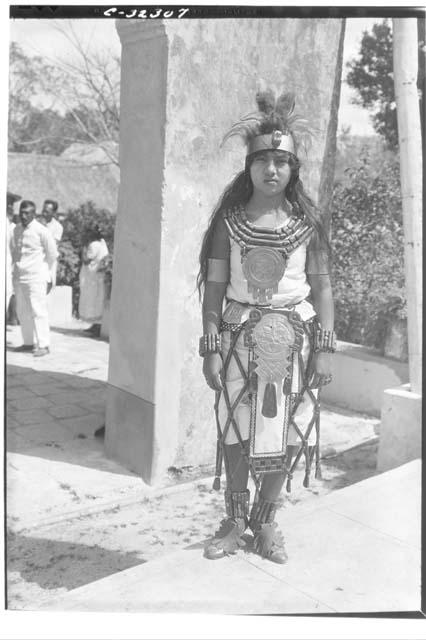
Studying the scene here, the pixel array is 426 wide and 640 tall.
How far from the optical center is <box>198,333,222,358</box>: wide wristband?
9.02 ft

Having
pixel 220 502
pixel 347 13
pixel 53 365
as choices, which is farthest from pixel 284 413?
pixel 53 365

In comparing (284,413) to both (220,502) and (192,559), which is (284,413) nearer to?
(192,559)

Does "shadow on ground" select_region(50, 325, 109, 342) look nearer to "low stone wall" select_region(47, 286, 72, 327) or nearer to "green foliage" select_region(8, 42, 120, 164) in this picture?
"low stone wall" select_region(47, 286, 72, 327)

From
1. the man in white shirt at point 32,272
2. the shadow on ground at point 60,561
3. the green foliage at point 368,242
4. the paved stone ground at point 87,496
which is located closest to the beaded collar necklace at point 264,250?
the paved stone ground at point 87,496

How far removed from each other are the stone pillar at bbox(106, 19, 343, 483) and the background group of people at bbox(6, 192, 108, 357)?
112 cm

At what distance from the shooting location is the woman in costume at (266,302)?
2.70 meters

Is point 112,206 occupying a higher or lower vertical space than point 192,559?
higher

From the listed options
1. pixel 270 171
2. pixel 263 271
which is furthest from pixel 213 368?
pixel 270 171

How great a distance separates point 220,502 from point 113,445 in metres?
0.89

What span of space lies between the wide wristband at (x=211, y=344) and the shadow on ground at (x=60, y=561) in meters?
1.32

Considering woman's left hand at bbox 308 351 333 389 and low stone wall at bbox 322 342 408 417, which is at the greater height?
woman's left hand at bbox 308 351 333 389

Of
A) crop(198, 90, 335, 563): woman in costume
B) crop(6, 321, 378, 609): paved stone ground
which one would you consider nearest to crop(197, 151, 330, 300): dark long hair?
crop(198, 90, 335, 563): woman in costume

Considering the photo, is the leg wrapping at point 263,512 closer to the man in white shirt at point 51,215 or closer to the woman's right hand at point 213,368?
the woman's right hand at point 213,368

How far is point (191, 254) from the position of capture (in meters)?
3.94
